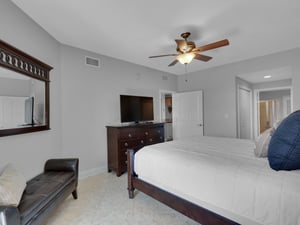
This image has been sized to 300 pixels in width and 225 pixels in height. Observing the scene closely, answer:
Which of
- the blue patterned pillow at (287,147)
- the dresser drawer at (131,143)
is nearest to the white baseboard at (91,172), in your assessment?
the dresser drawer at (131,143)

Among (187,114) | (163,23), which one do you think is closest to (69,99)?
(163,23)

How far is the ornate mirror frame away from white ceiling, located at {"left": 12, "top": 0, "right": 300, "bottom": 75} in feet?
2.07

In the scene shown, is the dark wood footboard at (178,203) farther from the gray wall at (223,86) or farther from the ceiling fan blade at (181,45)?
the gray wall at (223,86)

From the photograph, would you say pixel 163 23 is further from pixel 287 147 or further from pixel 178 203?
pixel 178 203

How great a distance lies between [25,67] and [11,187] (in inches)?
61.1

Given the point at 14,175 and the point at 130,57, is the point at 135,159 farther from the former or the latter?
the point at 130,57

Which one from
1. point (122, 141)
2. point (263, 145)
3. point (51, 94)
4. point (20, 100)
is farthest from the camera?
point (122, 141)

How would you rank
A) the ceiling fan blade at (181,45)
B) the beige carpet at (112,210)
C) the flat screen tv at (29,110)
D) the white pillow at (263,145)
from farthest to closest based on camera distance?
the ceiling fan blade at (181,45) < the flat screen tv at (29,110) < the beige carpet at (112,210) < the white pillow at (263,145)

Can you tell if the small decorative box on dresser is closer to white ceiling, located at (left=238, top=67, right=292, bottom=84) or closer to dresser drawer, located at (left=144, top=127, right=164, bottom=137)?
dresser drawer, located at (left=144, top=127, right=164, bottom=137)

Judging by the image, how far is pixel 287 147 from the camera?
1317mm

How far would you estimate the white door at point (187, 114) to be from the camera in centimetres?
500

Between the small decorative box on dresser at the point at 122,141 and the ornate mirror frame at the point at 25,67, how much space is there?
4.12 feet

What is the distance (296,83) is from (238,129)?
1647mm

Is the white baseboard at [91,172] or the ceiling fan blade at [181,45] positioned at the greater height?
the ceiling fan blade at [181,45]
